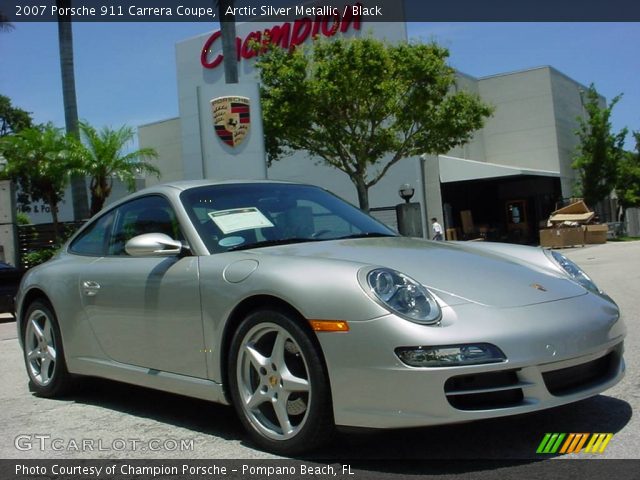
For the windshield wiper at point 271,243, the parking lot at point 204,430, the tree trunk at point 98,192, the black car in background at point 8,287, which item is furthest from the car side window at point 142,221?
the tree trunk at point 98,192

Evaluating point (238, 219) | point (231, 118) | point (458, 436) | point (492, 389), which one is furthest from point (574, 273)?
point (231, 118)

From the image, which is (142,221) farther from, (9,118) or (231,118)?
(9,118)

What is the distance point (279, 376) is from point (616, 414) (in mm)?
1802

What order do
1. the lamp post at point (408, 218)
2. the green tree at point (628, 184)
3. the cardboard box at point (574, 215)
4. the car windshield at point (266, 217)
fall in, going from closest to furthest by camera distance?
the car windshield at point (266, 217) < the lamp post at point (408, 218) < the cardboard box at point (574, 215) < the green tree at point (628, 184)

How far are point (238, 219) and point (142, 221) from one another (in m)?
0.77

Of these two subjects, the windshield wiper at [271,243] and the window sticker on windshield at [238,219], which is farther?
the window sticker on windshield at [238,219]

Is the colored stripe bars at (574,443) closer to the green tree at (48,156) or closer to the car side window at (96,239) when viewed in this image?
the car side window at (96,239)

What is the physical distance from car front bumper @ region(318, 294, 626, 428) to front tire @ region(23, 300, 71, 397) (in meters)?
2.57

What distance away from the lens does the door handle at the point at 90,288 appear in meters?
4.54

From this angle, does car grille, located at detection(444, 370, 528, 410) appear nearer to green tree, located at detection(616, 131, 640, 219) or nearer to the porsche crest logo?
the porsche crest logo

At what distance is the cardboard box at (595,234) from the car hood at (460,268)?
25.2 metres

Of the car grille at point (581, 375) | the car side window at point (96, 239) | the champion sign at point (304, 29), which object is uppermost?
the champion sign at point (304, 29)

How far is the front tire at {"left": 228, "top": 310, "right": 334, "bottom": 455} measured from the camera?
325 centimetres

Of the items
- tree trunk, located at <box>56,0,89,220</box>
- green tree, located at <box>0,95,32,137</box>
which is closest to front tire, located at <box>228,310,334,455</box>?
tree trunk, located at <box>56,0,89,220</box>
